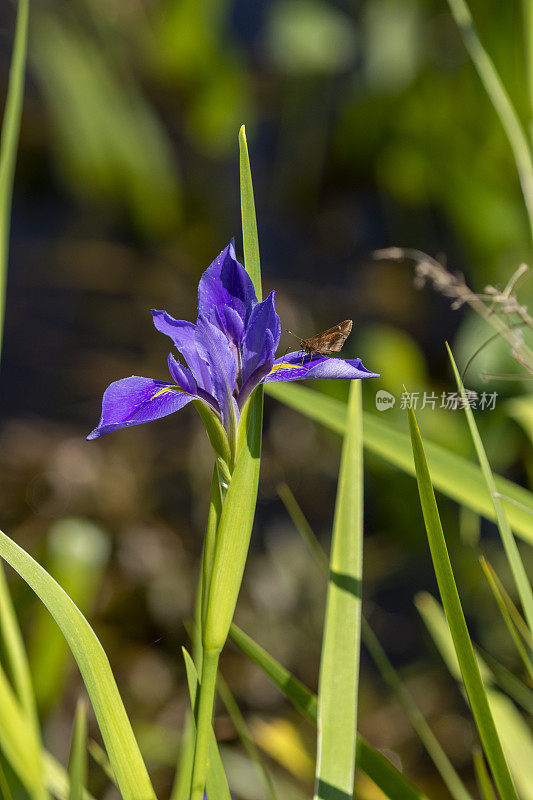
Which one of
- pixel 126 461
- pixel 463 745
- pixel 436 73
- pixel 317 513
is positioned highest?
pixel 436 73

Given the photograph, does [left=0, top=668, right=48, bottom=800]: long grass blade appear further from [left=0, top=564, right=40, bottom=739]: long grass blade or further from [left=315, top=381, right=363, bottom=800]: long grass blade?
[left=315, top=381, right=363, bottom=800]: long grass blade

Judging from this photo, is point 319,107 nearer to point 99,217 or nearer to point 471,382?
point 99,217

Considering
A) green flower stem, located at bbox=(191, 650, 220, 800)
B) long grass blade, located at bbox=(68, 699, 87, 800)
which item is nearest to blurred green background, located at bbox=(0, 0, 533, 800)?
long grass blade, located at bbox=(68, 699, 87, 800)

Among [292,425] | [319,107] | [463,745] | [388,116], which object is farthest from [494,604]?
[319,107]

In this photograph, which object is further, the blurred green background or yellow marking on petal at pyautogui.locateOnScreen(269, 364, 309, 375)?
the blurred green background

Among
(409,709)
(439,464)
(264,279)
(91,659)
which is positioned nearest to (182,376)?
(91,659)

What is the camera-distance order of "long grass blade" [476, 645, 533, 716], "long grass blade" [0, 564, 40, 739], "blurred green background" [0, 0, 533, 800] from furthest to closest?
1. "blurred green background" [0, 0, 533, 800]
2. "long grass blade" [476, 645, 533, 716]
3. "long grass blade" [0, 564, 40, 739]

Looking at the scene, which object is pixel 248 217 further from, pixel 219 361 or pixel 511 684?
pixel 511 684
